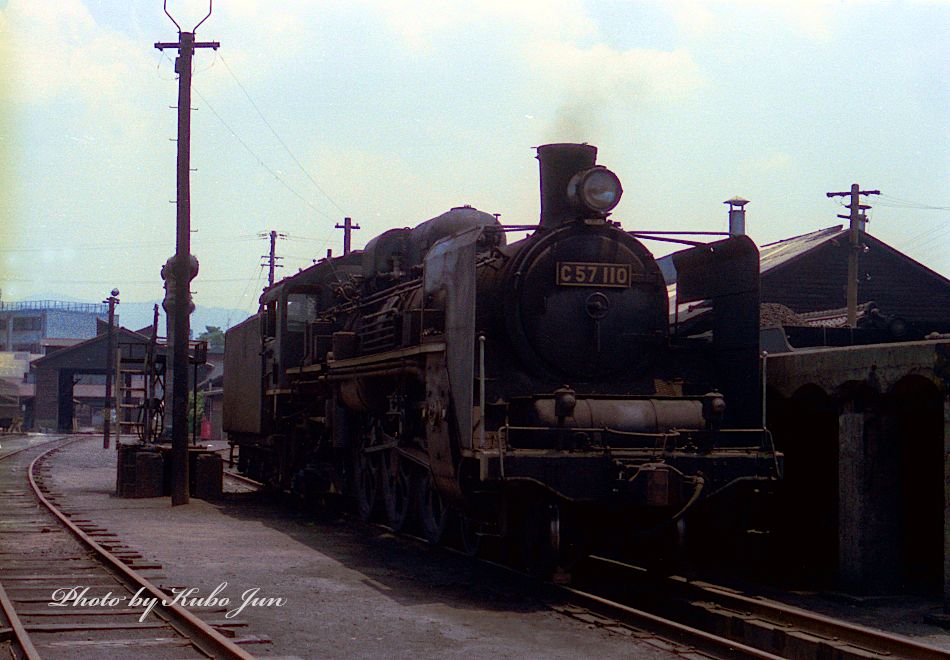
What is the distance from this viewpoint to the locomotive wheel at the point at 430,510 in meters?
11.6

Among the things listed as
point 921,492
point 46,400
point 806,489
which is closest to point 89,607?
point 806,489

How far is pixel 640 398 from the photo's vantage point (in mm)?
9695

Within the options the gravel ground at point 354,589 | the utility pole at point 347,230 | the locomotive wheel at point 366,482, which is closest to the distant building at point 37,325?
the utility pole at point 347,230

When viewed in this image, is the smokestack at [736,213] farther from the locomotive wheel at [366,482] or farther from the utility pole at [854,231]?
the locomotive wheel at [366,482]

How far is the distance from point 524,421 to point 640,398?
1014mm

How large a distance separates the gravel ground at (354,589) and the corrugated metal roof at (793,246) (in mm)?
20878

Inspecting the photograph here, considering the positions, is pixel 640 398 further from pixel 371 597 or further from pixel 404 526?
pixel 404 526

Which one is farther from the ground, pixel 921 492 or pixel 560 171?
pixel 560 171

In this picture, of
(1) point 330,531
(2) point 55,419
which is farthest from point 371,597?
(2) point 55,419

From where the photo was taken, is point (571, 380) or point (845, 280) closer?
point (571, 380)

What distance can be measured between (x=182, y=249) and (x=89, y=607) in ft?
32.3

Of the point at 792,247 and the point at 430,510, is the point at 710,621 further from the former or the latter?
the point at 792,247

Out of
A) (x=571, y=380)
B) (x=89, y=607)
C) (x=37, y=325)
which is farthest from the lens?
(x=37, y=325)

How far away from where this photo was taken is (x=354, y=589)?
9.32 metres
